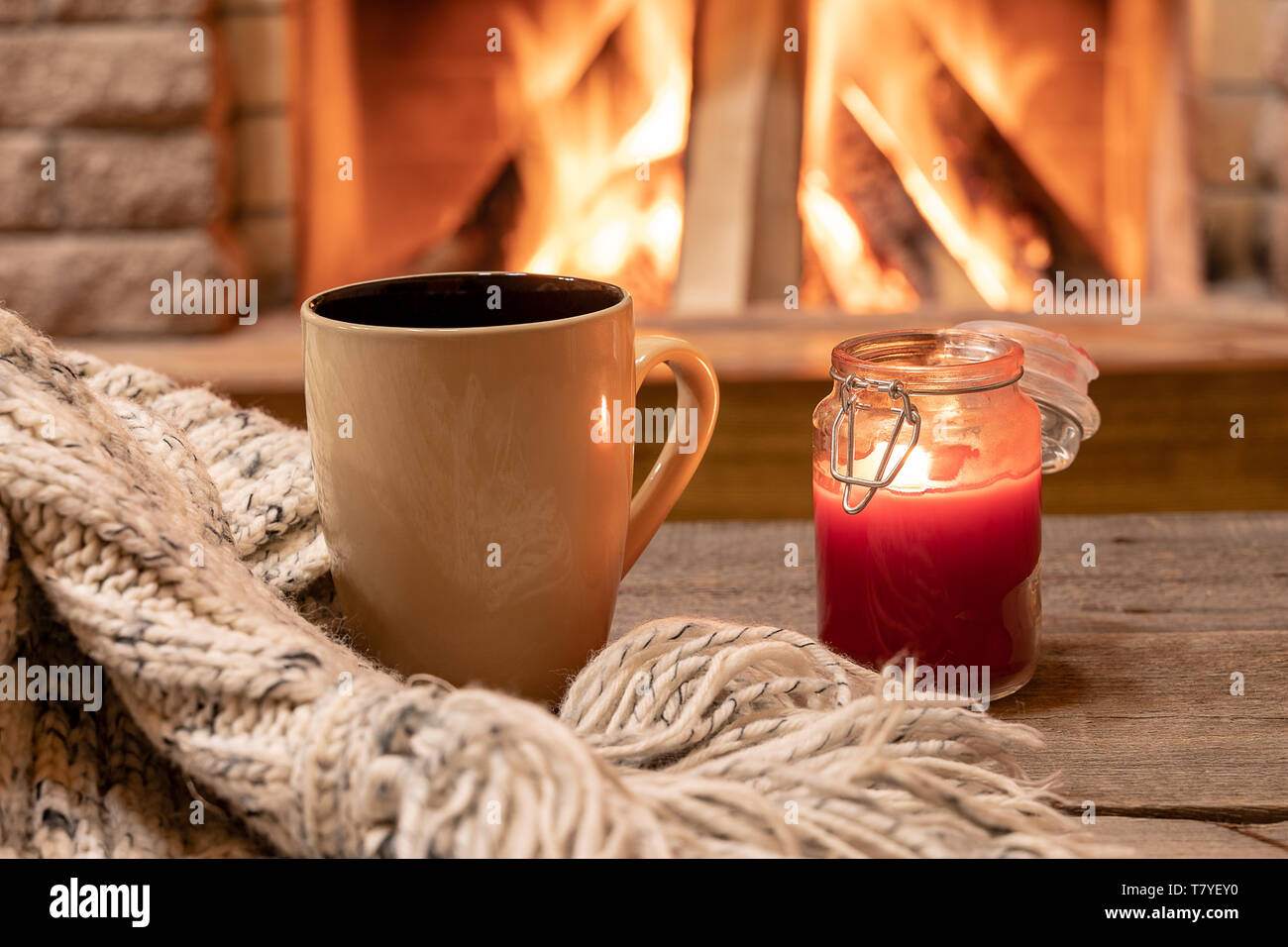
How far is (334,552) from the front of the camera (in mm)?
440

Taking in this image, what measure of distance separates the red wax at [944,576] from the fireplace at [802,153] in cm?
100

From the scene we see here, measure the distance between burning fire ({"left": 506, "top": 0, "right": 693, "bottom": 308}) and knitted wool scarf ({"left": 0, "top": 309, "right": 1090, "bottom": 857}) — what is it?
115 cm

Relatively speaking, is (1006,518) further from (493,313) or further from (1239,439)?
(1239,439)

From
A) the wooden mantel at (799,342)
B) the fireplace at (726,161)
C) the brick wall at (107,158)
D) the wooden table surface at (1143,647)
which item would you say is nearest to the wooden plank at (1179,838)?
the wooden table surface at (1143,647)

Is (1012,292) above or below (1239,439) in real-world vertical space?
above

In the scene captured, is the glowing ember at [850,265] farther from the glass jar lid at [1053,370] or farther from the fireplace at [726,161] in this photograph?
the glass jar lid at [1053,370]

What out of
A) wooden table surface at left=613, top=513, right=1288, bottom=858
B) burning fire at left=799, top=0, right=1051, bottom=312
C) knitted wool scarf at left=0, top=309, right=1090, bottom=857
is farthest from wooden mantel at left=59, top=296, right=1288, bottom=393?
knitted wool scarf at left=0, top=309, right=1090, bottom=857

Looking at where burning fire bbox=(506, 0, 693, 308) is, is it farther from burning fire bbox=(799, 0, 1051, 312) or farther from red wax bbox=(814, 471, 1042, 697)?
red wax bbox=(814, 471, 1042, 697)

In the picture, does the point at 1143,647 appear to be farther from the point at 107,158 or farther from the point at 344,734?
the point at 107,158

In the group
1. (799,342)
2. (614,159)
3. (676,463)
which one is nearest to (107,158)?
(614,159)

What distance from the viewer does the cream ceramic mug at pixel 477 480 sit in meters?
0.40

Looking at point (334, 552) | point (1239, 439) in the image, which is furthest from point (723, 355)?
point (334, 552)

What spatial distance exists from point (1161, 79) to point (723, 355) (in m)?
0.63
